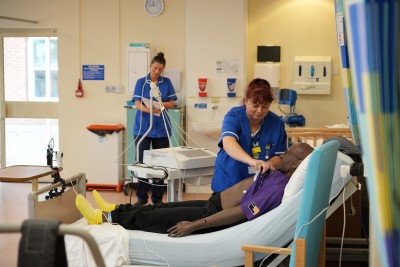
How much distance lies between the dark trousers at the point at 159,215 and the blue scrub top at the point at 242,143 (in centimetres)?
15

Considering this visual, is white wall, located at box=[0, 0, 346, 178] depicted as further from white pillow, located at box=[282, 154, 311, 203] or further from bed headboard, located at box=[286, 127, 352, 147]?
white pillow, located at box=[282, 154, 311, 203]

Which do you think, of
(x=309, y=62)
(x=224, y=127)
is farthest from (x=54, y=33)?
(x=224, y=127)

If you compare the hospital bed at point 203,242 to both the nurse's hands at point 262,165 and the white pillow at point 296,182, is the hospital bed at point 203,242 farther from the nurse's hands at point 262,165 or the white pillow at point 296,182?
the nurse's hands at point 262,165

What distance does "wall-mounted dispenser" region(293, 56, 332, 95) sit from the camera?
581 centimetres

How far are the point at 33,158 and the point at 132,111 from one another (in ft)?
7.04

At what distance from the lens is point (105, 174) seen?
6.02 meters

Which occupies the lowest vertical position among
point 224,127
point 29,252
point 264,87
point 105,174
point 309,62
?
point 105,174

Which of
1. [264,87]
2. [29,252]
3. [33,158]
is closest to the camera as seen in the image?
[29,252]

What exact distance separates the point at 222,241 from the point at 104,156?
3.55m

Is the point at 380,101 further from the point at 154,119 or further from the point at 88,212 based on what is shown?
the point at 154,119

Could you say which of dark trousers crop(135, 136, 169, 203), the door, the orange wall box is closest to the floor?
the orange wall box

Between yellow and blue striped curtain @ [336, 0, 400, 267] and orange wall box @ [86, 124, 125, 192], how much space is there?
519cm

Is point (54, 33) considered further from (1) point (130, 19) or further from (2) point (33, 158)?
(2) point (33, 158)

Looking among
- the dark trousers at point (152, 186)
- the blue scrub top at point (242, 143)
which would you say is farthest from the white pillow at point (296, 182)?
the dark trousers at point (152, 186)
